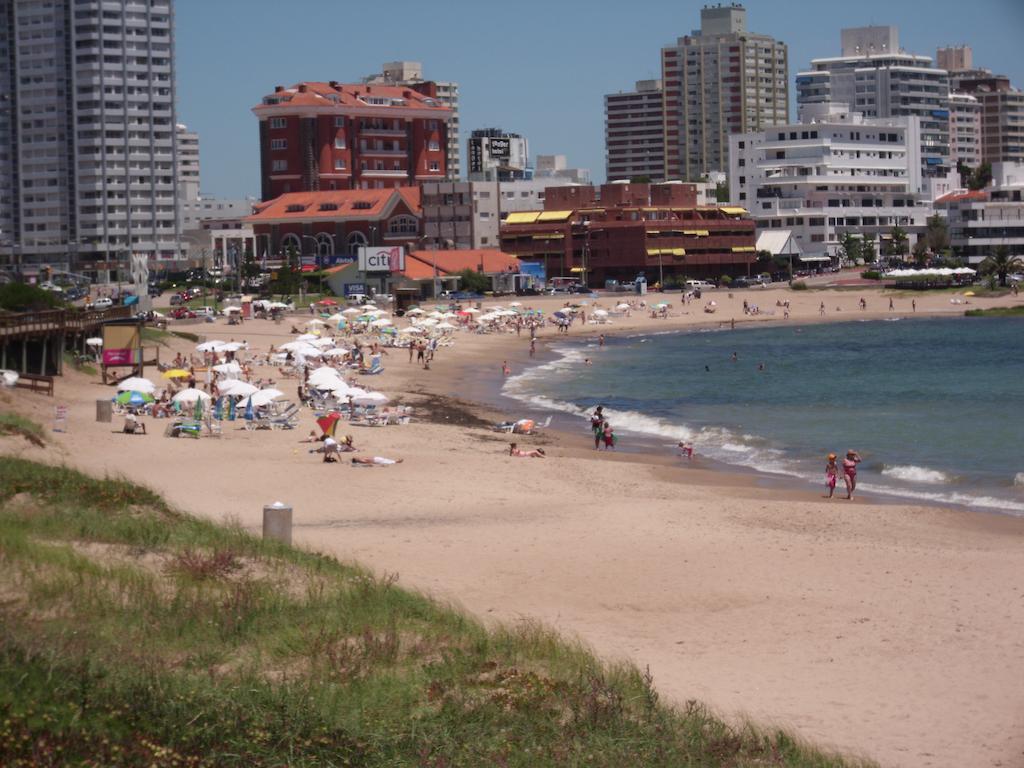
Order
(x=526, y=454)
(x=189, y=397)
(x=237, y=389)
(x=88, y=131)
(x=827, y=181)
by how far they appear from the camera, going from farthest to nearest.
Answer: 1. (x=827, y=181)
2. (x=88, y=131)
3. (x=237, y=389)
4. (x=189, y=397)
5. (x=526, y=454)

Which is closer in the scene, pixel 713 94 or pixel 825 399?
pixel 825 399

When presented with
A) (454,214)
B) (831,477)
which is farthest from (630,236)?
(831,477)

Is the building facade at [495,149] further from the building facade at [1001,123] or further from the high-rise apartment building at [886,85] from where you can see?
the building facade at [1001,123]

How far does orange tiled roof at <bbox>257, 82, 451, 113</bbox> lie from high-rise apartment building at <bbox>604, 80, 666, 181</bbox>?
62.6 m

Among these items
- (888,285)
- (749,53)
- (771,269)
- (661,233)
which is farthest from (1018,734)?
(749,53)

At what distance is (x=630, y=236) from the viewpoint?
109 metres

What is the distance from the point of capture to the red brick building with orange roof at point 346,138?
11950 centimetres

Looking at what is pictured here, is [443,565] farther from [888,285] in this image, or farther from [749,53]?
[749,53]

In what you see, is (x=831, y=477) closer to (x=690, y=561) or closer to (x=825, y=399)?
(x=690, y=561)

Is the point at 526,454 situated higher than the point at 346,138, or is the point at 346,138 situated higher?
the point at 346,138

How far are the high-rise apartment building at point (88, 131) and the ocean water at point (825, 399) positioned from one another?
51.3 metres

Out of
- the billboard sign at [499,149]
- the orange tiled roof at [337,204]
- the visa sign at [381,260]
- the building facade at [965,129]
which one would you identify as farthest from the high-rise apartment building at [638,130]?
the visa sign at [381,260]

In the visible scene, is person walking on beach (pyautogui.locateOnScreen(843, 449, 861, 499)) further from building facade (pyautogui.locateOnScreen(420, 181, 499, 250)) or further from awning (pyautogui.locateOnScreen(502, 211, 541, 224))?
awning (pyautogui.locateOnScreen(502, 211, 541, 224))

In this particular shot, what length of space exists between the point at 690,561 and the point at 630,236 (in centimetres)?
9185
